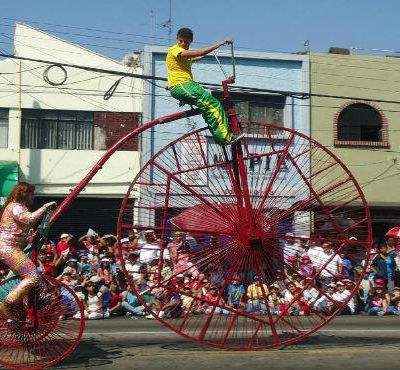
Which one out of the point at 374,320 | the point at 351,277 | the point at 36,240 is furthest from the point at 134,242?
the point at 374,320

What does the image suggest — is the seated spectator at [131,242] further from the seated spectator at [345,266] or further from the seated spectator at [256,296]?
the seated spectator at [345,266]

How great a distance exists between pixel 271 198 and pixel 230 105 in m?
1.26

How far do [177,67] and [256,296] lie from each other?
2972 mm

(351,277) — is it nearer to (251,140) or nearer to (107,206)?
(251,140)

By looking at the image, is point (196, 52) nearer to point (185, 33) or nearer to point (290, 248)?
point (185, 33)

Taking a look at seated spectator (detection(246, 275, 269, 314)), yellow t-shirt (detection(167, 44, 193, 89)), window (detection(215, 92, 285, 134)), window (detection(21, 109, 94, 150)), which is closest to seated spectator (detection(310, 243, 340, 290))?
seated spectator (detection(246, 275, 269, 314))

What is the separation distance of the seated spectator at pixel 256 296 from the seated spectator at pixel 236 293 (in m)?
0.08

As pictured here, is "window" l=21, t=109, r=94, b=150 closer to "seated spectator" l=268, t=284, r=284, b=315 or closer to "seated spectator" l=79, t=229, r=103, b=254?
"seated spectator" l=79, t=229, r=103, b=254

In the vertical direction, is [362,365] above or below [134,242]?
below

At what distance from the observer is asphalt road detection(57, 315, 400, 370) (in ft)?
25.5

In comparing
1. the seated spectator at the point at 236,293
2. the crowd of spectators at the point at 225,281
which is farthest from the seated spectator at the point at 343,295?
the seated spectator at the point at 236,293

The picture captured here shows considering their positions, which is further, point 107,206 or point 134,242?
point 107,206

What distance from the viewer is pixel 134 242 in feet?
28.9

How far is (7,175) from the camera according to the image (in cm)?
2142
